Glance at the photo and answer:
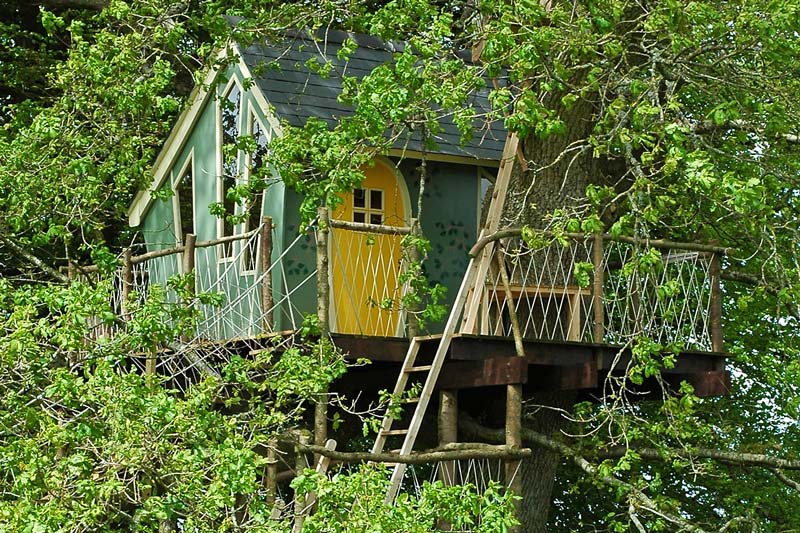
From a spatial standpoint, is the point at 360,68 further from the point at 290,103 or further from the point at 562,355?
the point at 562,355

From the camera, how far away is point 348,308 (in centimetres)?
1492

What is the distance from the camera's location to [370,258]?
14570 mm

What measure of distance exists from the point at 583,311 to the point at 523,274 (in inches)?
29.3

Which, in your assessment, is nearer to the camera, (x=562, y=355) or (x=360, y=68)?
(x=562, y=355)

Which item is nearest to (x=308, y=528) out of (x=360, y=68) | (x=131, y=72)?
(x=131, y=72)

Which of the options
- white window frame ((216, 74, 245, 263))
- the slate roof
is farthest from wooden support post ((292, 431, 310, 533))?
white window frame ((216, 74, 245, 263))

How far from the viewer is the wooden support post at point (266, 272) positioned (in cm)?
1358

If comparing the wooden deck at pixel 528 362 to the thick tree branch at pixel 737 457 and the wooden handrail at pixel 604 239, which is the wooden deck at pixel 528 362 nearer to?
the thick tree branch at pixel 737 457

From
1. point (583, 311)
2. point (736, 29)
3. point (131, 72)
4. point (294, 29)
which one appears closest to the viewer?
point (736, 29)

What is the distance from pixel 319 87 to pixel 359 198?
120cm

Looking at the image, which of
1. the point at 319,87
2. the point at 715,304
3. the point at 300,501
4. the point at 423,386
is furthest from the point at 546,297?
the point at 300,501

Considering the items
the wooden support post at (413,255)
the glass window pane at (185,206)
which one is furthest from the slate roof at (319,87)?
the glass window pane at (185,206)

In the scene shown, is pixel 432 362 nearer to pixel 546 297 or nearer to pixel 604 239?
pixel 546 297

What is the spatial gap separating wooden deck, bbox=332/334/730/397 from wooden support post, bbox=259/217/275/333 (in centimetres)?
68
